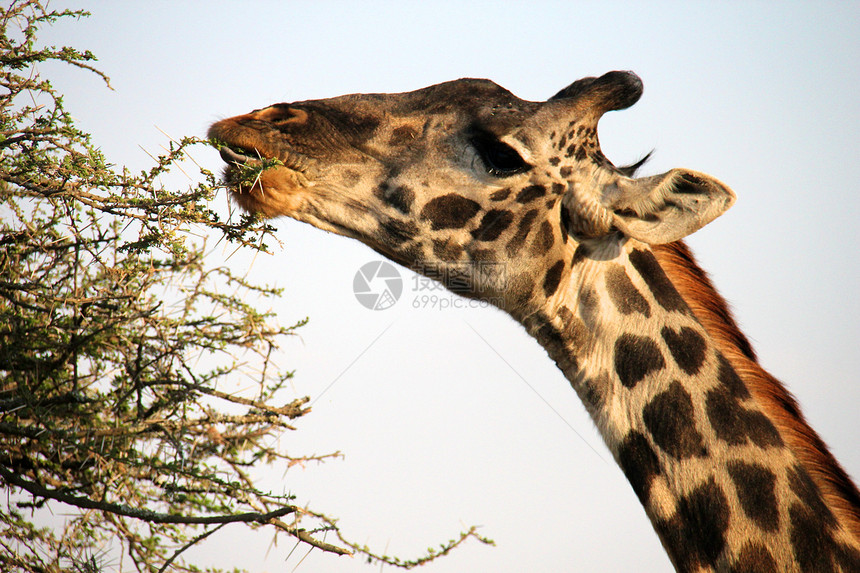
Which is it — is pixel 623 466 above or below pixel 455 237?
below

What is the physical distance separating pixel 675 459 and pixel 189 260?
8.03 ft

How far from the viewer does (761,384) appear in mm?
3748

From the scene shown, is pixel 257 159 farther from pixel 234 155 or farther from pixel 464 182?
pixel 464 182

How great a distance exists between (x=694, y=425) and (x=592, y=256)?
1.01m

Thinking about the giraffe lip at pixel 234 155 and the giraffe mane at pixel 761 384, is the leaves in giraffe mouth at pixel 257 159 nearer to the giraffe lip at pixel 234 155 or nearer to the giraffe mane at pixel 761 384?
the giraffe lip at pixel 234 155

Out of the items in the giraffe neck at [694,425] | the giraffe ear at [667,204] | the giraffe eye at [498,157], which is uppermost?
the giraffe eye at [498,157]

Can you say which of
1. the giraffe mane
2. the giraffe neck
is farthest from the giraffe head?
the giraffe mane

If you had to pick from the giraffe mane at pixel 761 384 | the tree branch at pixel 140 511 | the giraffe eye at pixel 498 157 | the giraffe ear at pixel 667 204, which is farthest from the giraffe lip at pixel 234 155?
the giraffe mane at pixel 761 384

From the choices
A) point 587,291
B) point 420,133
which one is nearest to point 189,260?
point 420,133

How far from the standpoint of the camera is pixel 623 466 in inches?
136

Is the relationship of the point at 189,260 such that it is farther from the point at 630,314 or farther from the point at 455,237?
the point at 630,314

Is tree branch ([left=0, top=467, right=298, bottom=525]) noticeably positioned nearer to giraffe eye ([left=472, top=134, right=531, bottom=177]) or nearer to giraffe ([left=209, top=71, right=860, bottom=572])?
giraffe ([left=209, top=71, right=860, bottom=572])

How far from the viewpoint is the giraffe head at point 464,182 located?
12.3 feet

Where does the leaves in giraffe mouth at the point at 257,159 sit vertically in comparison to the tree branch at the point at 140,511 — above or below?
above
